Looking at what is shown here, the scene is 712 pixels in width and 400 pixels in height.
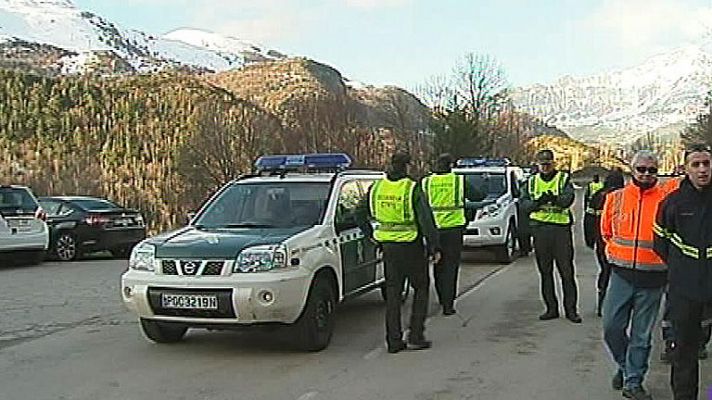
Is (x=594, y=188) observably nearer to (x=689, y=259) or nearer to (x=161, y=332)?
(x=161, y=332)

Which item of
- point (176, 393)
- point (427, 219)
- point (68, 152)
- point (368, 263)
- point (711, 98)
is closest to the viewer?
point (176, 393)

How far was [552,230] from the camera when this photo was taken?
10289 millimetres

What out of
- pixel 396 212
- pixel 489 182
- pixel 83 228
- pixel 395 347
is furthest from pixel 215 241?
pixel 83 228

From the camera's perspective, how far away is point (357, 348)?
28.8 ft

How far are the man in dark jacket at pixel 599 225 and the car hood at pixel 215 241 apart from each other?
333 cm

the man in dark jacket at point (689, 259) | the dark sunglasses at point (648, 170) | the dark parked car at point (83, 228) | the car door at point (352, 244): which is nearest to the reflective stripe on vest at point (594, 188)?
the car door at point (352, 244)

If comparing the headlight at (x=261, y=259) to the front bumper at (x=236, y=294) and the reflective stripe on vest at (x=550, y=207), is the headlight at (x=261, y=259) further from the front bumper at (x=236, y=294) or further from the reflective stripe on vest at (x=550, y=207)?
the reflective stripe on vest at (x=550, y=207)

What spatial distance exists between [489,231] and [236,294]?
9382 millimetres

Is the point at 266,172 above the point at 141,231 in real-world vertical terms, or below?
above

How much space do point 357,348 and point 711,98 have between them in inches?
2194

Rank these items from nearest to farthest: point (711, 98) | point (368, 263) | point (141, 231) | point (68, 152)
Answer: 1. point (368, 263)
2. point (141, 231)
3. point (711, 98)
4. point (68, 152)

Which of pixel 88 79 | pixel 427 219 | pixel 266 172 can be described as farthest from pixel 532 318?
pixel 88 79

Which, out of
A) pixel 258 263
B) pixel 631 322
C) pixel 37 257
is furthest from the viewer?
pixel 37 257

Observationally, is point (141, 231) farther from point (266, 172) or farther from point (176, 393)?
point (176, 393)
